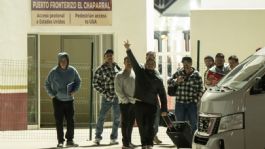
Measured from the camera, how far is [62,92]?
47.8 feet

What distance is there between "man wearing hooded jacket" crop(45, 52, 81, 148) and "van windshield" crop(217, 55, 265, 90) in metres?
5.63

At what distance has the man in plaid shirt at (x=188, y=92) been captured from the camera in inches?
542

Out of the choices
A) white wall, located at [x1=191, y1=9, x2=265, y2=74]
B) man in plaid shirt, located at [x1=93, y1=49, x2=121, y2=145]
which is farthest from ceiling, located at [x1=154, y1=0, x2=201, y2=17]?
man in plaid shirt, located at [x1=93, y1=49, x2=121, y2=145]

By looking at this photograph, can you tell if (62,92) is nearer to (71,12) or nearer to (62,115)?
(62,115)

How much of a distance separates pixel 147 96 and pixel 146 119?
0.41m

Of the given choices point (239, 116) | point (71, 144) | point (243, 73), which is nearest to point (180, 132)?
point (71, 144)

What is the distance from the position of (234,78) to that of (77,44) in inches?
404

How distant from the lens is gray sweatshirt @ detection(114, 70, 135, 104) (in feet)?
44.3

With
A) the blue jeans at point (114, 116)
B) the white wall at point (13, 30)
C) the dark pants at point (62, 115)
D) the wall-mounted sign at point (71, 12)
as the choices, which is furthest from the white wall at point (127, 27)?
the dark pants at point (62, 115)

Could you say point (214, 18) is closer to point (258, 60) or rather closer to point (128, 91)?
point (128, 91)

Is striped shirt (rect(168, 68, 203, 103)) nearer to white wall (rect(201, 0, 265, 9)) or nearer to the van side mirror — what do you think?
the van side mirror

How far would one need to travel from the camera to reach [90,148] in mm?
14414

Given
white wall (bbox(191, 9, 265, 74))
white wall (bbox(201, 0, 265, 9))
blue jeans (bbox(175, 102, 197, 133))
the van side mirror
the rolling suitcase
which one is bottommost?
the rolling suitcase

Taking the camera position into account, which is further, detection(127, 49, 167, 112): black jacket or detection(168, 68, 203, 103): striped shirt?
detection(168, 68, 203, 103): striped shirt
